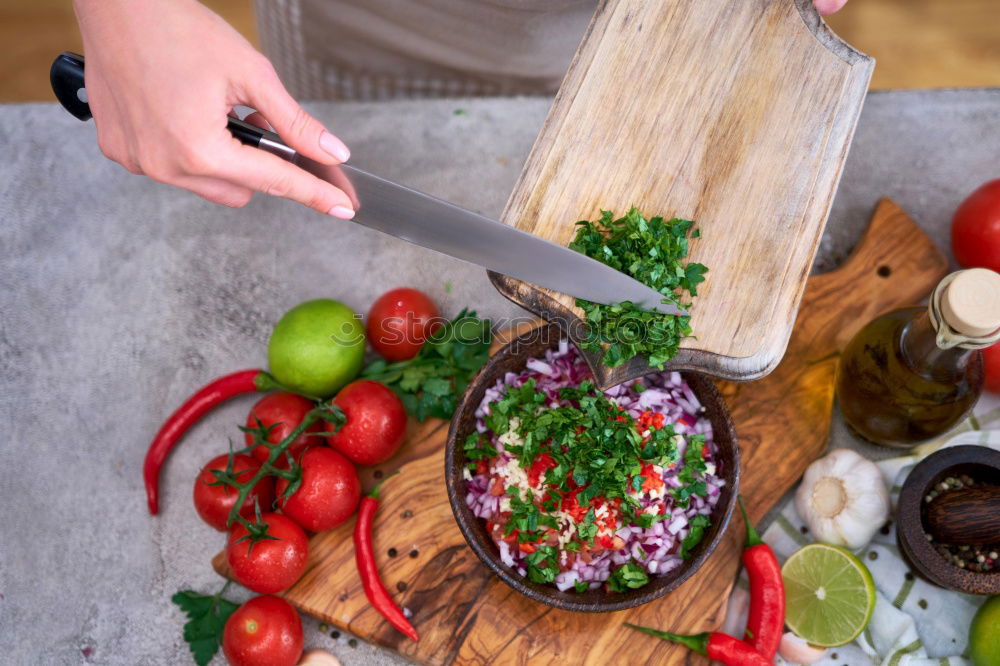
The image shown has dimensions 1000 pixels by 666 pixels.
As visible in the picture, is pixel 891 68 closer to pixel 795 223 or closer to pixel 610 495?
pixel 795 223

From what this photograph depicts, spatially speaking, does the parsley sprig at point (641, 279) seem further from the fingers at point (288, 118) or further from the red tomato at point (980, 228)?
the red tomato at point (980, 228)

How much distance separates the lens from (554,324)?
156cm

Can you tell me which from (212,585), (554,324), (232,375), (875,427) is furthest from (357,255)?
(875,427)

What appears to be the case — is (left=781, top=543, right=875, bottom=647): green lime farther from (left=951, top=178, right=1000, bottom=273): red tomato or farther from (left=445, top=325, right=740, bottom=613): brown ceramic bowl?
(left=951, top=178, right=1000, bottom=273): red tomato

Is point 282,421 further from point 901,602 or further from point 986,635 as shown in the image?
point 986,635

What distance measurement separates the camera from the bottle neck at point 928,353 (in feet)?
4.62

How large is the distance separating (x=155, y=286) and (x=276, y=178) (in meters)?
0.99

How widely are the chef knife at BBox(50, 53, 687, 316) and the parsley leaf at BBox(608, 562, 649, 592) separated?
495 millimetres

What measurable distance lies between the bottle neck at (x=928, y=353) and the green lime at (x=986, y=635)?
466mm

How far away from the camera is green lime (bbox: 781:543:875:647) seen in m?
1.54

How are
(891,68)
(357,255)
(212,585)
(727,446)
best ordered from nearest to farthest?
(727,446) → (212,585) → (357,255) → (891,68)

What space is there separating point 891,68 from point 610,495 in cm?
178

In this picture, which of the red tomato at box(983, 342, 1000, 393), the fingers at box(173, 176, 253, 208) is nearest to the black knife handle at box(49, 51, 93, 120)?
the fingers at box(173, 176, 253, 208)

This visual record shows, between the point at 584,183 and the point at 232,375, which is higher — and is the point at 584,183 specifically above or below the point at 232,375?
above
